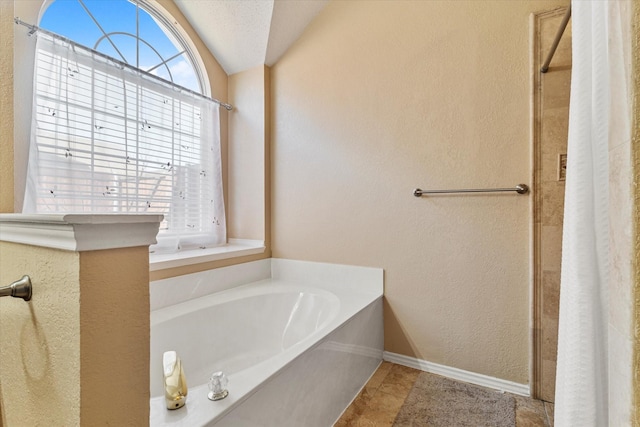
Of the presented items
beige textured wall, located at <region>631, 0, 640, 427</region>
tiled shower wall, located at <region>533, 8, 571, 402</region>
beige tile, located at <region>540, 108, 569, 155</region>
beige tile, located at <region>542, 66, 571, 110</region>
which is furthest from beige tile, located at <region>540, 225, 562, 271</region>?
beige textured wall, located at <region>631, 0, 640, 427</region>

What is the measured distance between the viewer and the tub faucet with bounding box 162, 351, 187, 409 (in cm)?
88

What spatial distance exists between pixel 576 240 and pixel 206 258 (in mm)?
1847

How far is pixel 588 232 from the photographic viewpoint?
60 centimetres

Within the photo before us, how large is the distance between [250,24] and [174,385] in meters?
2.20

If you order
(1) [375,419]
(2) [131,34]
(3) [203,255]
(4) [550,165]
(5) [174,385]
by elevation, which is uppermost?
(2) [131,34]

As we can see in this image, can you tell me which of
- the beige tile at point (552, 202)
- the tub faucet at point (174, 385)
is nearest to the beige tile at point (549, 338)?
the beige tile at point (552, 202)

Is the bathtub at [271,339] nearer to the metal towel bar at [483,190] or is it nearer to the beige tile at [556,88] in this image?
the metal towel bar at [483,190]

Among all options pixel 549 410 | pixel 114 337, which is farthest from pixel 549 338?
pixel 114 337

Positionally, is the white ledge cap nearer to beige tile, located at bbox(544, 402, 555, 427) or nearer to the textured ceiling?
beige tile, located at bbox(544, 402, 555, 427)

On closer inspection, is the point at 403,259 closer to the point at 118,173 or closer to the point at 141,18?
the point at 118,173

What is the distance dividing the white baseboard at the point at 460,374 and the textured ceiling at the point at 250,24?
89.9 inches

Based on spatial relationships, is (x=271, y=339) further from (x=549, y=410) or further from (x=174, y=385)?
(x=549, y=410)

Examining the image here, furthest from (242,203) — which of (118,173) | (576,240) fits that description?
(576,240)

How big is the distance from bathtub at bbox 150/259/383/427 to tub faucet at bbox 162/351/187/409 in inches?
0.9
